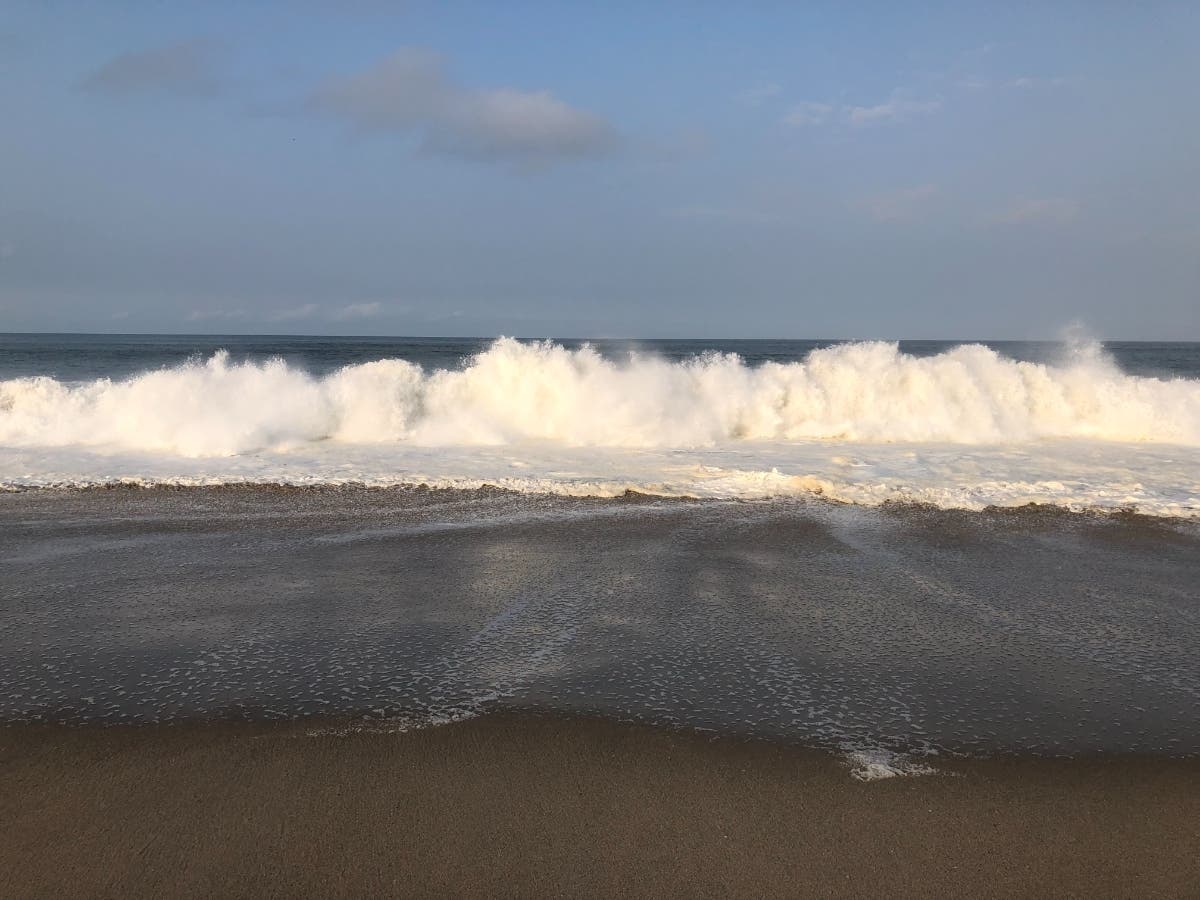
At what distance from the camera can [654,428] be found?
52.1 feet

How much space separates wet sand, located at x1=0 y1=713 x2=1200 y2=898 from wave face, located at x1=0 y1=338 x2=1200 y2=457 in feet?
34.9

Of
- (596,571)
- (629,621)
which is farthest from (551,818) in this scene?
(596,571)

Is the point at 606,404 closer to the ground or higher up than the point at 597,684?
higher up

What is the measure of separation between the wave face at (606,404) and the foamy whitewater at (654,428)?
0.05m

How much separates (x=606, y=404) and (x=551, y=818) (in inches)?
533

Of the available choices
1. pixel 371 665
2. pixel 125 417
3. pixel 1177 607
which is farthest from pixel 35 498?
pixel 1177 607

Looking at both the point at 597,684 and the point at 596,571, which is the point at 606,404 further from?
the point at 597,684

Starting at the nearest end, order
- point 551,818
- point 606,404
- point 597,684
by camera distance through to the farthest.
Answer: point 551,818 < point 597,684 < point 606,404

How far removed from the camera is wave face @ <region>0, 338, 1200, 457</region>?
15.2 metres

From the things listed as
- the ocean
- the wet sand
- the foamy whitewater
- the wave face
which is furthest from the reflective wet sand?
the wave face

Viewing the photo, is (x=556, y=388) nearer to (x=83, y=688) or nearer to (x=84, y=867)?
(x=83, y=688)

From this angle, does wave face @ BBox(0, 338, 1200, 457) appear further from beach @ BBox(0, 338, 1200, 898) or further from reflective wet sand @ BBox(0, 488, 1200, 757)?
reflective wet sand @ BBox(0, 488, 1200, 757)

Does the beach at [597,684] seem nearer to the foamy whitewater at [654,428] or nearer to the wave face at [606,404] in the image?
the foamy whitewater at [654,428]

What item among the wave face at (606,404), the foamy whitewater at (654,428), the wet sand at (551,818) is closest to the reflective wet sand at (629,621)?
the wet sand at (551,818)
